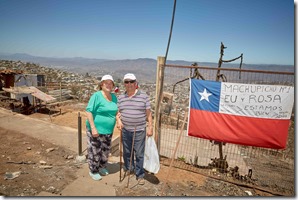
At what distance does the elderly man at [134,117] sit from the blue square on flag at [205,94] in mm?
1053

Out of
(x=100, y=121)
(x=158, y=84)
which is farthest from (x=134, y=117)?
(x=158, y=84)

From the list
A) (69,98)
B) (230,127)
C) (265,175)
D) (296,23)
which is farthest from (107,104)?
(69,98)

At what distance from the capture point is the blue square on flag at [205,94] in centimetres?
396

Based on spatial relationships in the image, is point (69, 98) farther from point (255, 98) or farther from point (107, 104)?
point (255, 98)

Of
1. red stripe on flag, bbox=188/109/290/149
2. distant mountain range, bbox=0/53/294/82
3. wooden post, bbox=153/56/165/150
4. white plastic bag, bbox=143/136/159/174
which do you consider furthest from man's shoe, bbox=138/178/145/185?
distant mountain range, bbox=0/53/294/82

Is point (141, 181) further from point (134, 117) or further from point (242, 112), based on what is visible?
point (242, 112)

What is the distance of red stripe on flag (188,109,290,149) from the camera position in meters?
3.80

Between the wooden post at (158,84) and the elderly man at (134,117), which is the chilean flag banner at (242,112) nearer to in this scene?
the wooden post at (158,84)

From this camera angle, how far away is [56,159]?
4.61 metres

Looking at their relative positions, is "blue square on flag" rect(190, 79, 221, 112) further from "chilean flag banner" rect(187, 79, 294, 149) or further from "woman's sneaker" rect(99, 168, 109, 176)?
"woman's sneaker" rect(99, 168, 109, 176)

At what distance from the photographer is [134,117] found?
352cm

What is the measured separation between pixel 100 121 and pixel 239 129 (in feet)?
8.62

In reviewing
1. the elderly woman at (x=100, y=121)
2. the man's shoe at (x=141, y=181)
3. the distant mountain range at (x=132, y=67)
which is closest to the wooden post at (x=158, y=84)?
the distant mountain range at (x=132, y=67)

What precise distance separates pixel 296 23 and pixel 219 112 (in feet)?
8.38
